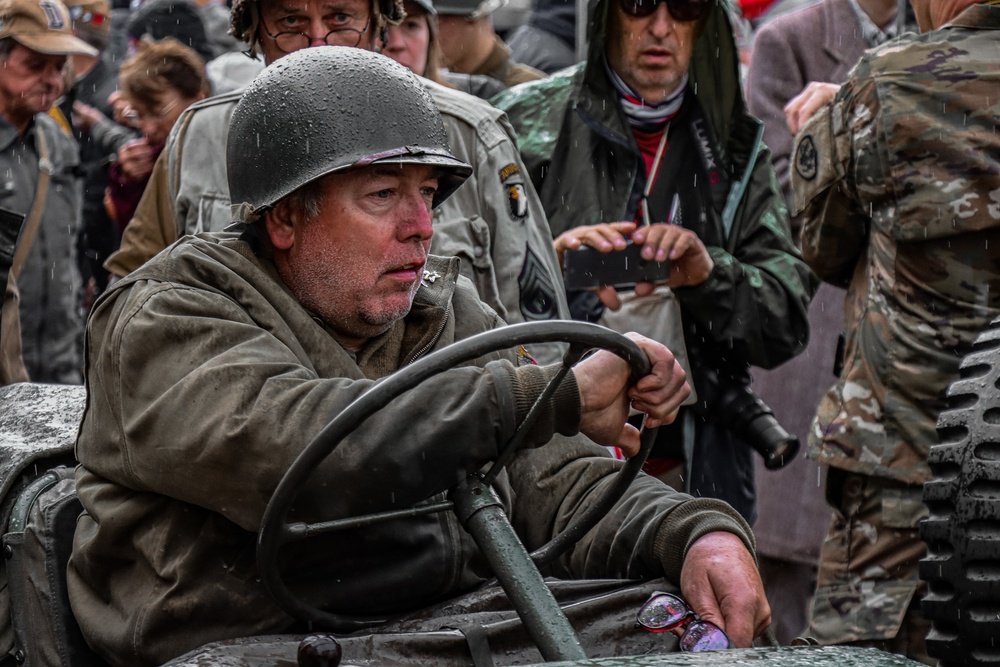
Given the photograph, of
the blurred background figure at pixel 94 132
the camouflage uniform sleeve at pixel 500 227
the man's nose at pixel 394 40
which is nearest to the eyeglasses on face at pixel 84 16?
the blurred background figure at pixel 94 132

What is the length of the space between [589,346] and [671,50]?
287 cm

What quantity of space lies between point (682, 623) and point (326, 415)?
78cm

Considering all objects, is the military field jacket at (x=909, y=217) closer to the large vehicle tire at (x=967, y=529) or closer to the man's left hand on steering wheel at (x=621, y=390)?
the large vehicle tire at (x=967, y=529)

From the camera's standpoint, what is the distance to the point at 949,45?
4.55 meters

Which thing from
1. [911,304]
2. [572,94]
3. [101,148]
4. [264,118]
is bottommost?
[101,148]

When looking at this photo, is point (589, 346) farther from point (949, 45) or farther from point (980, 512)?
point (949, 45)

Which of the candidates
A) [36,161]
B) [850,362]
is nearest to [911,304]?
[850,362]

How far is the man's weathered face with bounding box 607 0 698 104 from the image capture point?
5422 mm

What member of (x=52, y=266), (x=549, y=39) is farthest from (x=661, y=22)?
(x=549, y=39)

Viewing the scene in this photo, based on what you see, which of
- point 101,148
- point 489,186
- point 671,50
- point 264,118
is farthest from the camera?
point 101,148

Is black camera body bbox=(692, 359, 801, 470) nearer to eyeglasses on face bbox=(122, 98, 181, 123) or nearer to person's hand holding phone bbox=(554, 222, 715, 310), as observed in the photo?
person's hand holding phone bbox=(554, 222, 715, 310)

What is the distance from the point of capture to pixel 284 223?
343cm

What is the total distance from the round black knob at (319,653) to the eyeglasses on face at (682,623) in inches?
26.9

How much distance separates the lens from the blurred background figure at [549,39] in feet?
29.0
